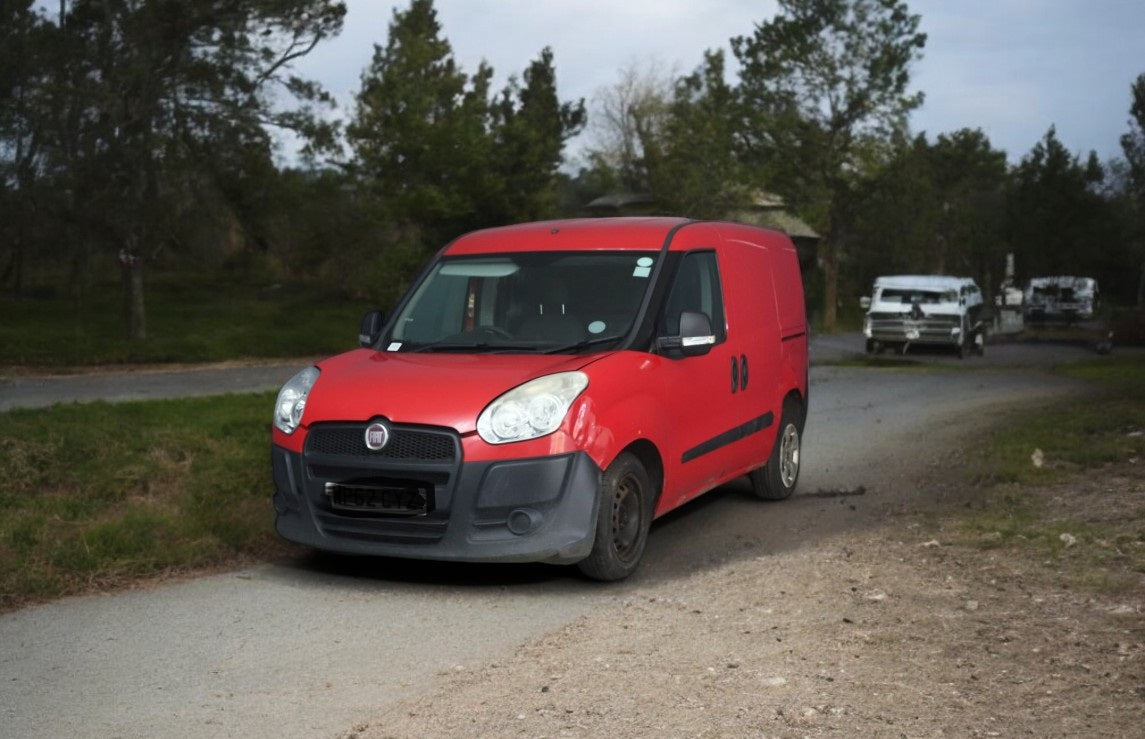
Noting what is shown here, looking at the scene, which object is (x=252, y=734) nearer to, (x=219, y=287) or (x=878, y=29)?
(x=219, y=287)

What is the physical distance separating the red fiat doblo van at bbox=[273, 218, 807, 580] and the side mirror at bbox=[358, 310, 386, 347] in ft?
0.04

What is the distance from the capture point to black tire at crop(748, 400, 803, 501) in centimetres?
1038

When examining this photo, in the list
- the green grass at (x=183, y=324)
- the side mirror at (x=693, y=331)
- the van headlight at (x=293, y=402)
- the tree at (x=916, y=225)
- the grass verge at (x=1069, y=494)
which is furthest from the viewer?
the tree at (x=916, y=225)

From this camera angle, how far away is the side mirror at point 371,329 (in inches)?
347

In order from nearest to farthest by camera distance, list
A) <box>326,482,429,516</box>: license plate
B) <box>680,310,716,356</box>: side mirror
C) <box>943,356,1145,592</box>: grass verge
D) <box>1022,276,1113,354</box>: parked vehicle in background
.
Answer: <box>326,482,429,516</box>: license plate
<box>943,356,1145,592</box>: grass verge
<box>680,310,716,356</box>: side mirror
<box>1022,276,1113,354</box>: parked vehicle in background

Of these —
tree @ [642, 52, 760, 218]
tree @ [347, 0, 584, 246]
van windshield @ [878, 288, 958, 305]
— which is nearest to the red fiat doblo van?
van windshield @ [878, 288, 958, 305]

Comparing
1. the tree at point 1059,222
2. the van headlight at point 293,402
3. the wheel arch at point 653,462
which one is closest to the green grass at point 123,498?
the van headlight at point 293,402

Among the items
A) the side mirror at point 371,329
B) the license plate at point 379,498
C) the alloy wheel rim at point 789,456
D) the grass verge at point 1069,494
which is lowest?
the grass verge at point 1069,494

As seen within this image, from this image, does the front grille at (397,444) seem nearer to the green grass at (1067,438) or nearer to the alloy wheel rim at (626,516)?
the alloy wheel rim at (626,516)

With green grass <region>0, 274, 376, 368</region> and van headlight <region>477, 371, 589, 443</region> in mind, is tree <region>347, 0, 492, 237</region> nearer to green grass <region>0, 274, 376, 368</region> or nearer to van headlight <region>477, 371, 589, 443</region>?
green grass <region>0, 274, 376, 368</region>

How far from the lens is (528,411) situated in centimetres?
727

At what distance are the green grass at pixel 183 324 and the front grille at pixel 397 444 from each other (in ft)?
81.7

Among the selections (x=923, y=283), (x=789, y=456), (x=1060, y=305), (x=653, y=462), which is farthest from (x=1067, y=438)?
(x=1060, y=305)

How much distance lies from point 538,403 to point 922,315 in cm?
3122
